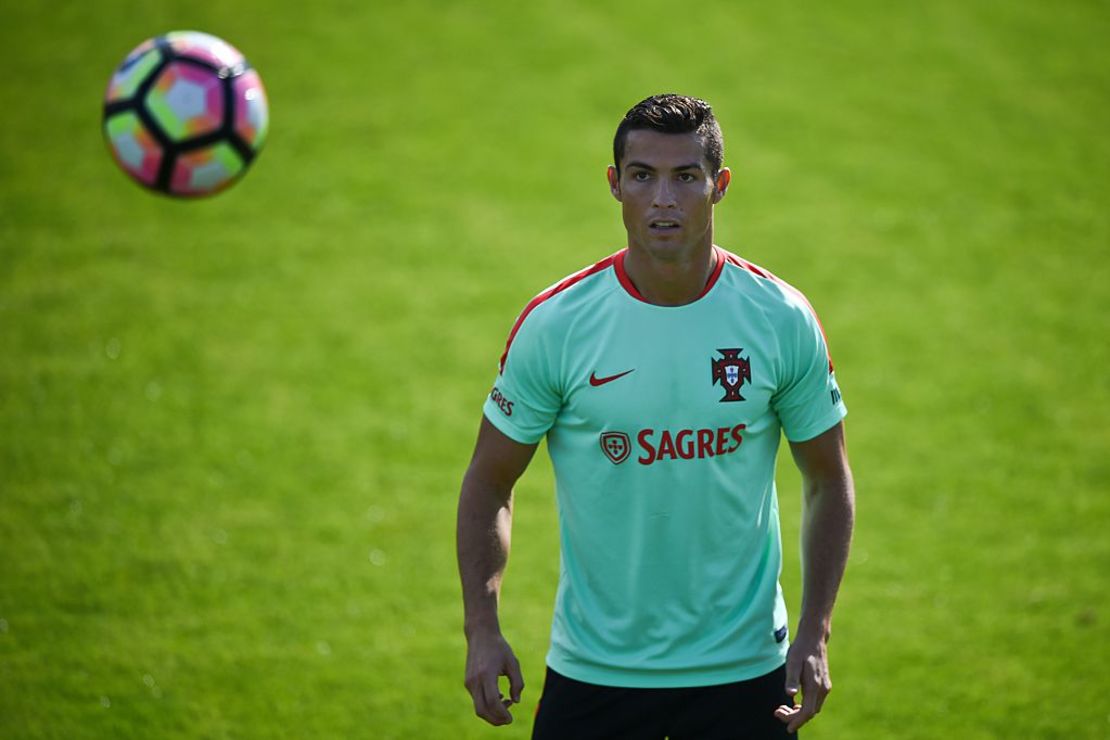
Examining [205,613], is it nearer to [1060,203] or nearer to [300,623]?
[300,623]

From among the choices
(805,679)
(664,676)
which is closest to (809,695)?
(805,679)

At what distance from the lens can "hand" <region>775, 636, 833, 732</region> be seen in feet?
12.3

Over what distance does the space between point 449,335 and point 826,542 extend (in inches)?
269

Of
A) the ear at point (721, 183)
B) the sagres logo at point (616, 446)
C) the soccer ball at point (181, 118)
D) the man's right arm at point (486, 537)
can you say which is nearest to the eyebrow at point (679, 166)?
the ear at point (721, 183)

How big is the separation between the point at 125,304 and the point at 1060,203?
9007 mm

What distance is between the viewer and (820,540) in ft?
13.0

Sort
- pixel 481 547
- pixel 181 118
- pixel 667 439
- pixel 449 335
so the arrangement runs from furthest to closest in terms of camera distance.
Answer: pixel 449 335 → pixel 181 118 → pixel 481 547 → pixel 667 439

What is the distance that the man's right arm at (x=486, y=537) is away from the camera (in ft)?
12.4

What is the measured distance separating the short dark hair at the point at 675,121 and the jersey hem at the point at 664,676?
Answer: 1.59 meters

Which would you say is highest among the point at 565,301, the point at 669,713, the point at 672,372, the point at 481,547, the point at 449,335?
the point at 565,301

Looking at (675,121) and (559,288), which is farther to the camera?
(559,288)

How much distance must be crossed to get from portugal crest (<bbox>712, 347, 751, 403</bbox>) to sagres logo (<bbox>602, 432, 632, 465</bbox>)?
33 cm

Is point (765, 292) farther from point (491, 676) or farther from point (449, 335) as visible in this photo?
point (449, 335)

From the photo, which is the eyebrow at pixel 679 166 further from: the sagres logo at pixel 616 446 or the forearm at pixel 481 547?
the forearm at pixel 481 547
